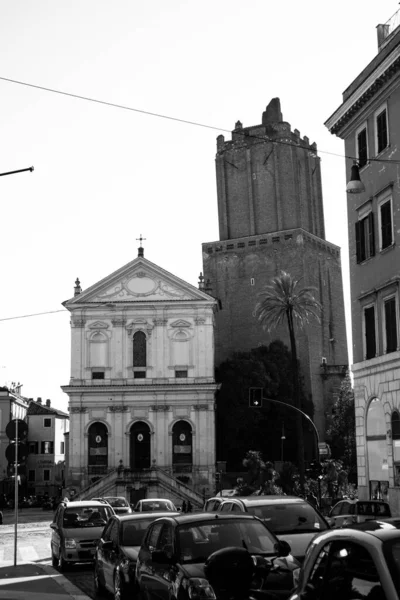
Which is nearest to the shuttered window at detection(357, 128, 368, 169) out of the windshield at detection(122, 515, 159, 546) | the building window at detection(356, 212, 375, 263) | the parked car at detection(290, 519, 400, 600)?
the building window at detection(356, 212, 375, 263)

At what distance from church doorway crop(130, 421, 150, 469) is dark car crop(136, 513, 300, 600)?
2078 inches

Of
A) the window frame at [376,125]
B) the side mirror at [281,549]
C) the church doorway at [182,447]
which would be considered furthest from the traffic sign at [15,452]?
the church doorway at [182,447]

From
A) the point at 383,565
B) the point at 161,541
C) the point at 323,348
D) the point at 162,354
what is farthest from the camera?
the point at 323,348

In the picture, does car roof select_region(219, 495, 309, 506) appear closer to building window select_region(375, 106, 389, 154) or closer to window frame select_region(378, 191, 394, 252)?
window frame select_region(378, 191, 394, 252)

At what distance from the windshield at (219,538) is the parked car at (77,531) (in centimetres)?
981

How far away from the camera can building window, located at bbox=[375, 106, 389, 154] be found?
27.7m

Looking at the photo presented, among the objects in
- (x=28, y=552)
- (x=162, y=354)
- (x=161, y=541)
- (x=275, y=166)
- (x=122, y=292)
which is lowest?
(x=28, y=552)

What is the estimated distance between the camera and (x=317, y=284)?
241 feet

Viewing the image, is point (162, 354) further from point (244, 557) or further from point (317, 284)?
point (244, 557)

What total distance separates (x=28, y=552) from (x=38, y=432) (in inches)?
2478

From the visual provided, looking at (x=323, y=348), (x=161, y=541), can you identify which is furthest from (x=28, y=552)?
(x=323, y=348)

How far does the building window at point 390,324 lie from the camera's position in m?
26.9

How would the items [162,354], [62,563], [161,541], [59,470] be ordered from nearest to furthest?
1. [161,541]
2. [62,563]
3. [162,354]
4. [59,470]

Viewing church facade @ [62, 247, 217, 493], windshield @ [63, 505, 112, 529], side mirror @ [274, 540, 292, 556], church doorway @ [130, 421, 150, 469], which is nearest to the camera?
side mirror @ [274, 540, 292, 556]
